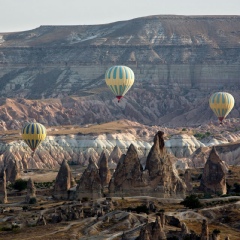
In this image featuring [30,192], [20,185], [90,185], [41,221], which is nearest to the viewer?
[41,221]

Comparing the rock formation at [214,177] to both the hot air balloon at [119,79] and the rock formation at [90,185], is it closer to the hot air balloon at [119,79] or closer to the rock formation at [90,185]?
the rock formation at [90,185]

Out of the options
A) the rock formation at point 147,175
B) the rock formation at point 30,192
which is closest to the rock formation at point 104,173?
the rock formation at point 30,192

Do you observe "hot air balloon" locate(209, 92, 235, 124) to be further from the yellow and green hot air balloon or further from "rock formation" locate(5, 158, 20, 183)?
"rock formation" locate(5, 158, 20, 183)

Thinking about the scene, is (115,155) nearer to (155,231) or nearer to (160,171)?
(160,171)

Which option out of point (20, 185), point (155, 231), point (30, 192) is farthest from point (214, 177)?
point (155, 231)

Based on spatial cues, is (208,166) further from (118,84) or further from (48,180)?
(118,84)

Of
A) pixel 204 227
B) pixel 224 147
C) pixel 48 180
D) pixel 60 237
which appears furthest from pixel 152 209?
pixel 224 147
